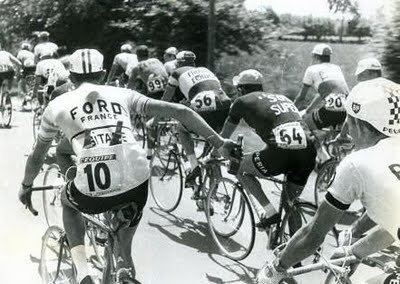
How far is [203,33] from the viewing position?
1823cm

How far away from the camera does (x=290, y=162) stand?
5.74m

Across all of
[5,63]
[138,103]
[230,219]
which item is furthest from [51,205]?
[5,63]

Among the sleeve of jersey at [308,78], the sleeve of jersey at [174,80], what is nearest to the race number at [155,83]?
the sleeve of jersey at [174,80]

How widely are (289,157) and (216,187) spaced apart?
1184mm

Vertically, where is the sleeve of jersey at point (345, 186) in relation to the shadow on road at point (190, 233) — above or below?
above

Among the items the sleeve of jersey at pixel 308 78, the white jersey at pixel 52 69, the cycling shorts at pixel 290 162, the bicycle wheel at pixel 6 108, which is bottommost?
the bicycle wheel at pixel 6 108

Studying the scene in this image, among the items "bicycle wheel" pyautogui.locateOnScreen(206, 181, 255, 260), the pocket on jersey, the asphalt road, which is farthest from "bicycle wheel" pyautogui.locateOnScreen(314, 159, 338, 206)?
the pocket on jersey

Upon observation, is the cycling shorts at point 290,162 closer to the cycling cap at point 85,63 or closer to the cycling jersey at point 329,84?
the cycling cap at point 85,63

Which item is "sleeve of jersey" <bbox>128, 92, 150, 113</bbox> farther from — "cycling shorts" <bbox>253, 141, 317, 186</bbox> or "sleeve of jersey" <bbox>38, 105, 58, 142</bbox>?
"cycling shorts" <bbox>253, 141, 317, 186</bbox>

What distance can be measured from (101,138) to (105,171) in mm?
229

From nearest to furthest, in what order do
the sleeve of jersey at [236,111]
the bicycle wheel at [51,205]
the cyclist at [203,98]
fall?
the sleeve of jersey at [236,111], the bicycle wheel at [51,205], the cyclist at [203,98]

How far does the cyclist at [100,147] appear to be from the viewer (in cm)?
404

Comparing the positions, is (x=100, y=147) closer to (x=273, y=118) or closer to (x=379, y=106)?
(x=379, y=106)

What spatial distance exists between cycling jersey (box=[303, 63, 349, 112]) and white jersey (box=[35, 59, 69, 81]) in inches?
160
